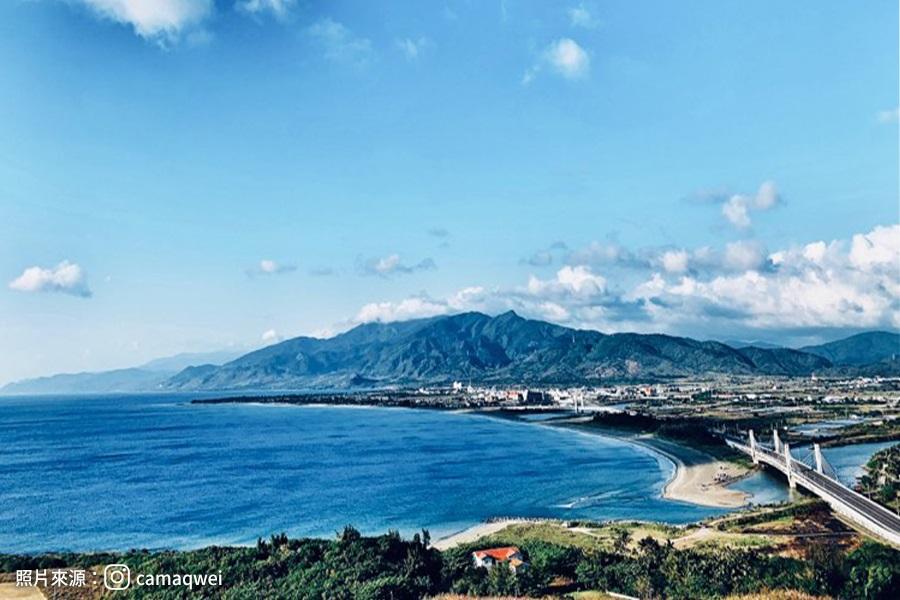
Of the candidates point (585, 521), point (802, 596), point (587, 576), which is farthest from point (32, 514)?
point (802, 596)

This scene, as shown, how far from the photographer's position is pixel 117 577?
96.1 feet

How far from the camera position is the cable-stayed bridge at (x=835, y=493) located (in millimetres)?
41438

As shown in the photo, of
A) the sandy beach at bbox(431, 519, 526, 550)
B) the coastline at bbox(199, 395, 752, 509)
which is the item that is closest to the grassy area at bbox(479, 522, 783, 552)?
the sandy beach at bbox(431, 519, 526, 550)

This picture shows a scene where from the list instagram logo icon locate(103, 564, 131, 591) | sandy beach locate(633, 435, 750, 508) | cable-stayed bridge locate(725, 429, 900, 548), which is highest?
instagram logo icon locate(103, 564, 131, 591)

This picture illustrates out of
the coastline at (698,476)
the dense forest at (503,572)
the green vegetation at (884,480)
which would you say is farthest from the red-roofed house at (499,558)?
the green vegetation at (884,480)

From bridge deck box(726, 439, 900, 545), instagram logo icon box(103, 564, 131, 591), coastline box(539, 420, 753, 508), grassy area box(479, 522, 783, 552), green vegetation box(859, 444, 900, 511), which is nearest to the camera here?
instagram logo icon box(103, 564, 131, 591)

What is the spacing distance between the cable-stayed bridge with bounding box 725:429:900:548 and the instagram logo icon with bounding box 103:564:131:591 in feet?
124

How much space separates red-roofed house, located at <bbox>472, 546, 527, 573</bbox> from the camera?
30.8m

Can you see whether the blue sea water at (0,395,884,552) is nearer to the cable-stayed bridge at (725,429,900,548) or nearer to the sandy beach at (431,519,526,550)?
the sandy beach at (431,519,526,550)

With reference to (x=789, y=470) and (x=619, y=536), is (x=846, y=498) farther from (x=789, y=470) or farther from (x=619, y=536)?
(x=619, y=536)

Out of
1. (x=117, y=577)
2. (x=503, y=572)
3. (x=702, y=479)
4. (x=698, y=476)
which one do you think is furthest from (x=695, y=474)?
(x=117, y=577)

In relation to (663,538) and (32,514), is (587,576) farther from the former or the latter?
(32,514)

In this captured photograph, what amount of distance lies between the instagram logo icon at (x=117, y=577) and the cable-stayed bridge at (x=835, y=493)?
37689 mm

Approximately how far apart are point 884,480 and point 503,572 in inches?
1583
